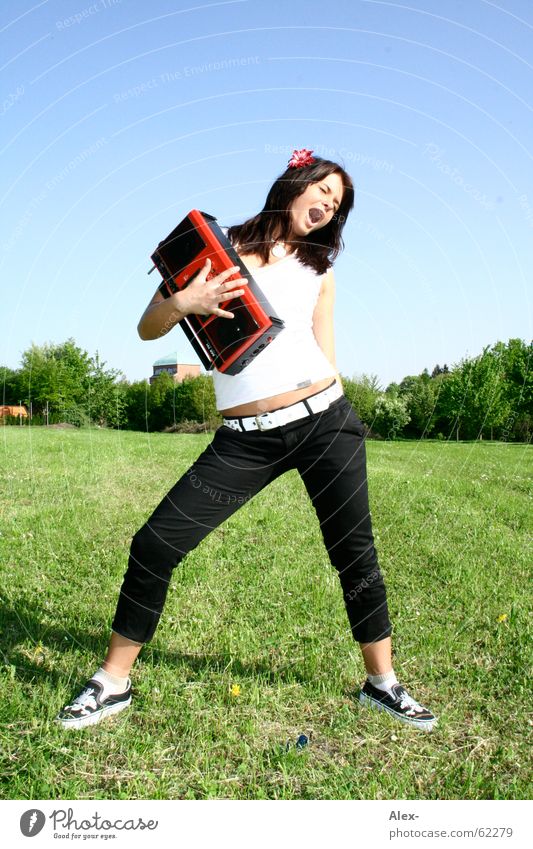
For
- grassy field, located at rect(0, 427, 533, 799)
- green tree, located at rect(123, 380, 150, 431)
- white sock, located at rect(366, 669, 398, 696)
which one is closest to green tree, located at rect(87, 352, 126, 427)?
green tree, located at rect(123, 380, 150, 431)

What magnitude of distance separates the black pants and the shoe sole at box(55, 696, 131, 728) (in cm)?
40

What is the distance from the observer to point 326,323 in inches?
133

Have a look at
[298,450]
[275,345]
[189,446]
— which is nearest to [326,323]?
[275,345]

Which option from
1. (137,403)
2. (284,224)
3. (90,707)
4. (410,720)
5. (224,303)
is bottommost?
(410,720)

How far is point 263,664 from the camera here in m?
3.86

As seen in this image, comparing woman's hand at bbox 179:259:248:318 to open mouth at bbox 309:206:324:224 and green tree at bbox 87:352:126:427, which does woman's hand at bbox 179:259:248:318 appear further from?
green tree at bbox 87:352:126:427

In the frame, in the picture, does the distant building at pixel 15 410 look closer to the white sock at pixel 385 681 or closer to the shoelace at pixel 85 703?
the shoelace at pixel 85 703

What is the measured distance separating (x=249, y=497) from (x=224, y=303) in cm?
96

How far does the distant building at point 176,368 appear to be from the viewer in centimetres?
425

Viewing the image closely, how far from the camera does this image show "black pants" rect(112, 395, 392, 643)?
3010mm

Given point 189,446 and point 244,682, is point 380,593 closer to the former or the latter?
point 244,682

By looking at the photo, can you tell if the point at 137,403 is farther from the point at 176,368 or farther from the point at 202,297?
the point at 202,297

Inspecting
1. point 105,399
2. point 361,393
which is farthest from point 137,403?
point 361,393

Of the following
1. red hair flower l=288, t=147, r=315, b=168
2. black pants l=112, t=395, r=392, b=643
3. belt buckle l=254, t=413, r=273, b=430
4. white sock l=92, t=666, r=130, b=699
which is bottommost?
white sock l=92, t=666, r=130, b=699
